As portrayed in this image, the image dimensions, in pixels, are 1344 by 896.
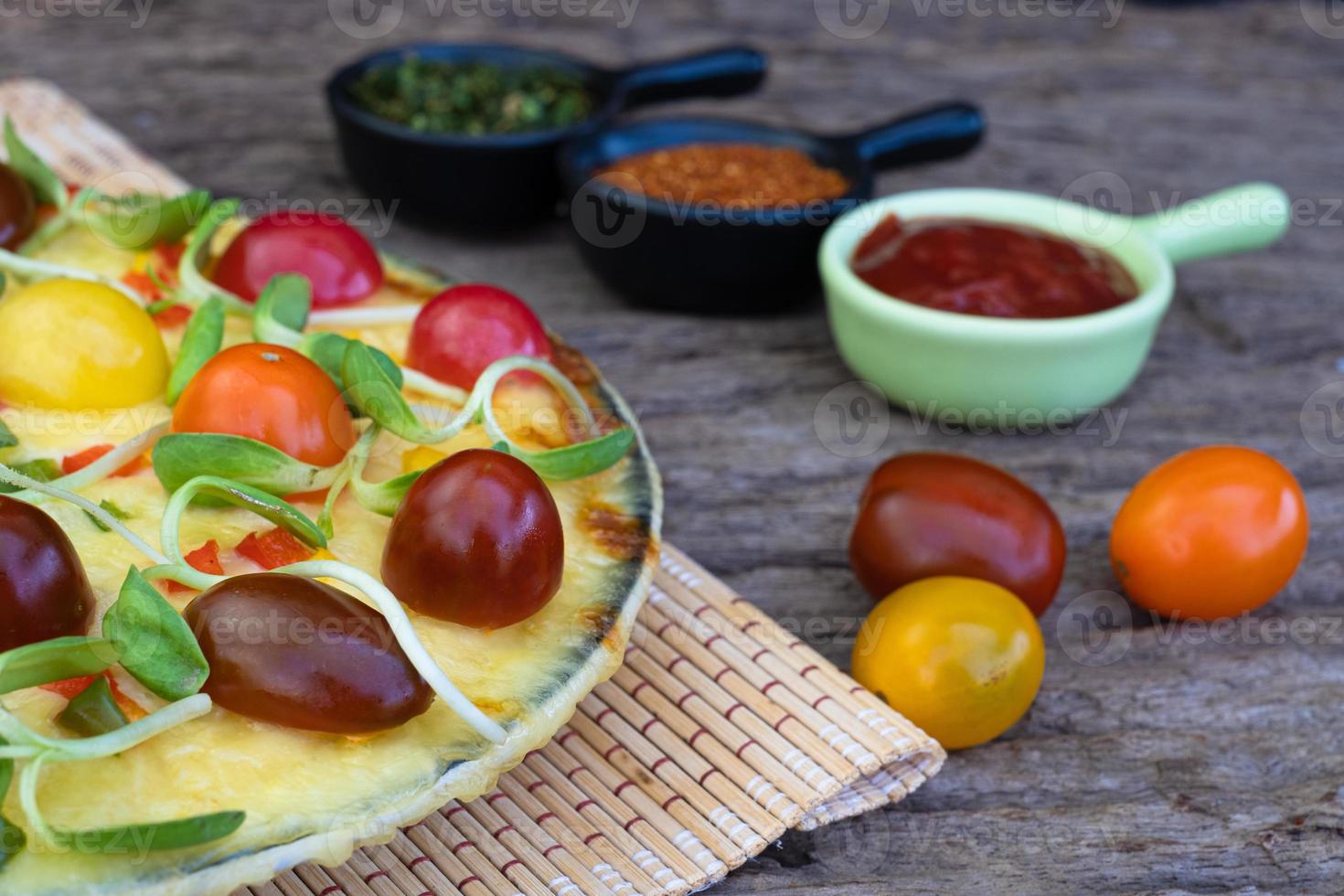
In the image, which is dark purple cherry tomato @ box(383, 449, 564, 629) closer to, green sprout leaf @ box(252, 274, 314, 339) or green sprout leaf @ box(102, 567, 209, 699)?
green sprout leaf @ box(102, 567, 209, 699)

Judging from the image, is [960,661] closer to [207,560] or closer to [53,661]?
[207,560]

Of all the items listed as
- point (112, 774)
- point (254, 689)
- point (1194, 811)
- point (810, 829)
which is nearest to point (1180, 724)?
point (1194, 811)

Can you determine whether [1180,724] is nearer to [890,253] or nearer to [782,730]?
[782,730]

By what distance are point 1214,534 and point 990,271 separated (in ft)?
2.64

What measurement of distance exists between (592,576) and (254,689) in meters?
0.48

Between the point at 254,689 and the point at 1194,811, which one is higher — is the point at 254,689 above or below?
above

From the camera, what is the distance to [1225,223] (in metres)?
2.93

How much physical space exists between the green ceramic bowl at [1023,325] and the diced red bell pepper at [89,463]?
1.41m

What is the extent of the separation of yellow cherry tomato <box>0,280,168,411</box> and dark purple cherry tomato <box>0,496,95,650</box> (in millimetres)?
473

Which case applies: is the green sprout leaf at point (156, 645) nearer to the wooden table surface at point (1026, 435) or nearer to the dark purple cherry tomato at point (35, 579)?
the dark purple cherry tomato at point (35, 579)

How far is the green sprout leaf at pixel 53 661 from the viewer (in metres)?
1.34

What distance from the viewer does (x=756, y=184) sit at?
10.2 feet

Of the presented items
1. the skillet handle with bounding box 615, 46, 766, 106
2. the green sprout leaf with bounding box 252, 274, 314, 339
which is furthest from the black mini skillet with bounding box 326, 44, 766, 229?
the green sprout leaf with bounding box 252, 274, 314, 339

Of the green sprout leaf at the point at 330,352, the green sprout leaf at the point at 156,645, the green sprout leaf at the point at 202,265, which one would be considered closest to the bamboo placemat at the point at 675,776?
the green sprout leaf at the point at 156,645
